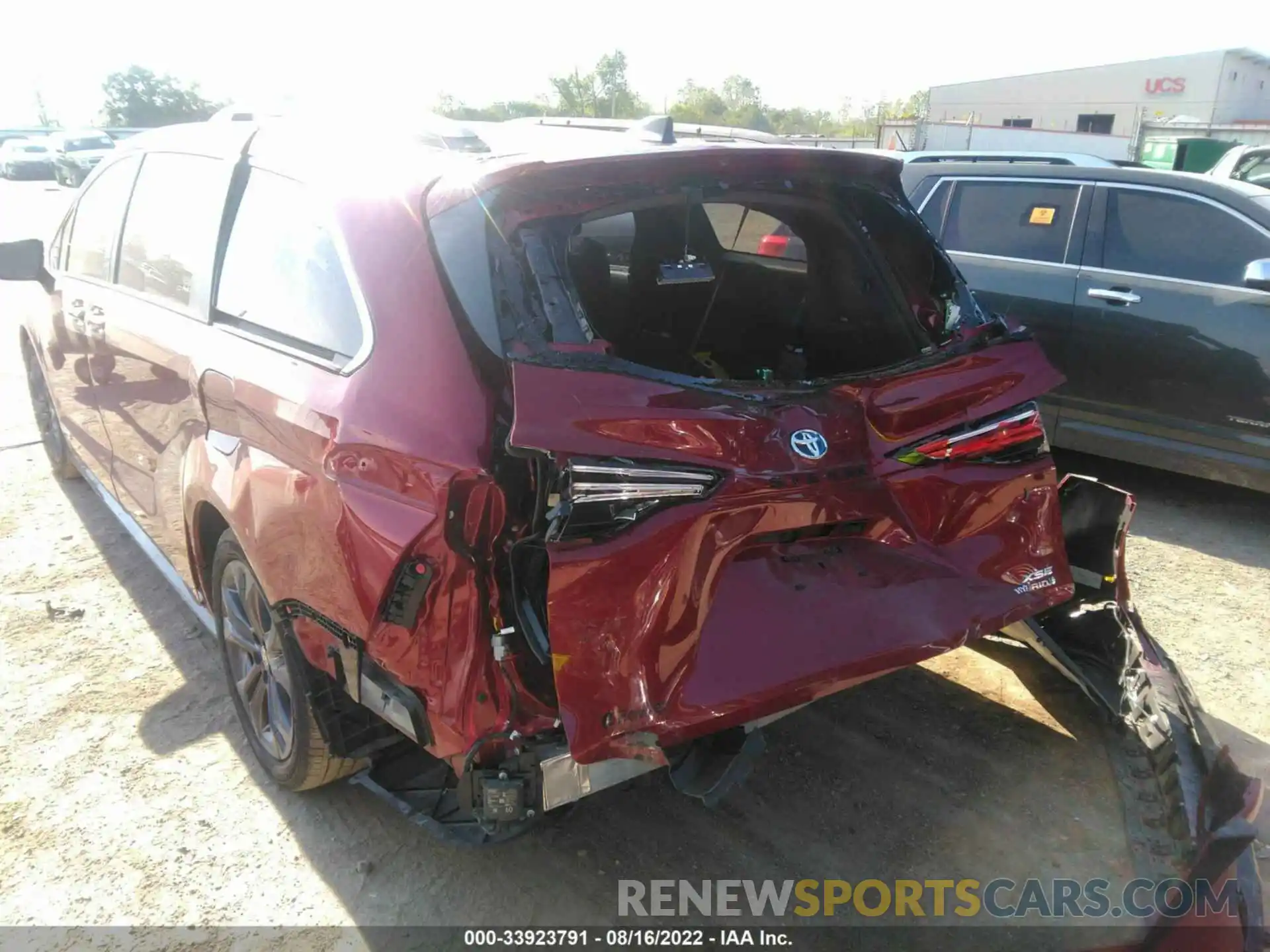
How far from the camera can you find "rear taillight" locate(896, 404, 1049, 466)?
97.2 inches

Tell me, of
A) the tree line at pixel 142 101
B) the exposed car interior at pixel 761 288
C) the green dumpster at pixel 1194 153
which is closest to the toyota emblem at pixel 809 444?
the exposed car interior at pixel 761 288

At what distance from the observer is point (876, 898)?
248cm

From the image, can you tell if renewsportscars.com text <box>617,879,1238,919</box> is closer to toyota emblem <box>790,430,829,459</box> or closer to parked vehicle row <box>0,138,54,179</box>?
toyota emblem <box>790,430,829,459</box>

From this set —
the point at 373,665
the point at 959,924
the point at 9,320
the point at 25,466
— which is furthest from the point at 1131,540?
the point at 9,320

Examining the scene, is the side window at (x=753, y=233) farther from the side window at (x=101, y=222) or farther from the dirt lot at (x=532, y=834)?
the side window at (x=101, y=222)

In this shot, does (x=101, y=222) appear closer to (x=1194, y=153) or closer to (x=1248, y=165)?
(x=1248, y=165)

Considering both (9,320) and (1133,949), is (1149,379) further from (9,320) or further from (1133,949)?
(9,320)

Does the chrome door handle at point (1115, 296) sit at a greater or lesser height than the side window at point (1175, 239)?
lesser

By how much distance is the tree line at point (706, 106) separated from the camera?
151 ft

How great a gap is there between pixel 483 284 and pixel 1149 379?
13.8 feet

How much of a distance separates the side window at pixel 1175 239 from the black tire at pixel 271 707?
468 centimetres

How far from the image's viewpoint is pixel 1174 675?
2.62m

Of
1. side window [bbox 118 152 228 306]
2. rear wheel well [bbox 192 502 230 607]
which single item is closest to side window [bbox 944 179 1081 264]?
side window [bbox 118 152 228 306]

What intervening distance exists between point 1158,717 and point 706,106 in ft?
193
